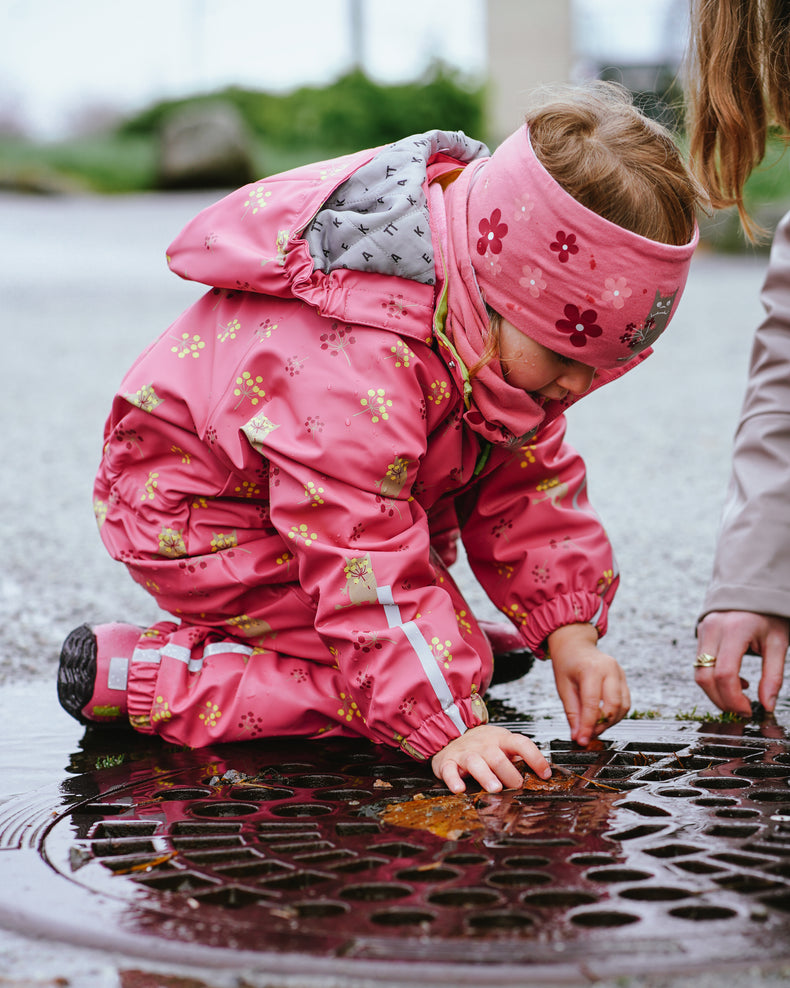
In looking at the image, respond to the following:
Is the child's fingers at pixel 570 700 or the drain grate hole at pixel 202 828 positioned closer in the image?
the drain grate hole at pixel 202 828

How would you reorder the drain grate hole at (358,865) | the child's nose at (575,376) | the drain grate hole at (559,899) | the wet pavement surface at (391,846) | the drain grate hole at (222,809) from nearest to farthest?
the wet pavement surface at (391,846)
the drain grate hole at (559,899)
the drain grate hole at (358,865)
the drain grate hole at (222,809)
the child's nose at (575,376)

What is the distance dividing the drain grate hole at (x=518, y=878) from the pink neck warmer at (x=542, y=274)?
67 cm

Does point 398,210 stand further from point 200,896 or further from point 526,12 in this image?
point 526,12

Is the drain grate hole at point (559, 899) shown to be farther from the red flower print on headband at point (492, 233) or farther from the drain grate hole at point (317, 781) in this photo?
the red flower print on headband at point (492, 233)

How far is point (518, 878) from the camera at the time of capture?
4.29 ft

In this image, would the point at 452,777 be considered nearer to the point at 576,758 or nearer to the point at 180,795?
the point at 576,758

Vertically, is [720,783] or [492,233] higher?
[492,233]

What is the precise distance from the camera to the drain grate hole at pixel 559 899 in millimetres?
1244

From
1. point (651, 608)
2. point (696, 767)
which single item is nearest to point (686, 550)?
point (651, 608)

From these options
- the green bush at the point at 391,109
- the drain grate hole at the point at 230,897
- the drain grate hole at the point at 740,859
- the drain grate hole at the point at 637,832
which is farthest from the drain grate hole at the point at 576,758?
the green bush at the point at 391,109

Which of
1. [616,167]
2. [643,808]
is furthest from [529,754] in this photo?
[616,167]

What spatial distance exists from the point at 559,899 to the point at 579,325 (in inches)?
29.5

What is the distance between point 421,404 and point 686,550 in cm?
145

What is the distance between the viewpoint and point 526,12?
22422mm
